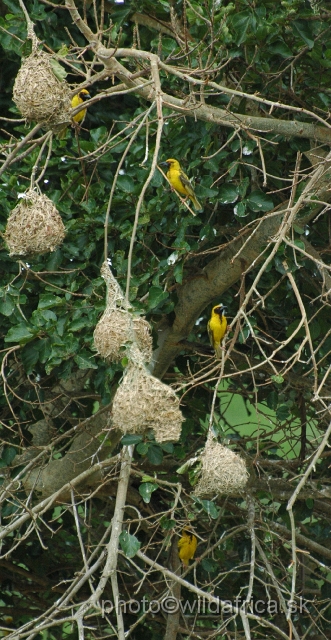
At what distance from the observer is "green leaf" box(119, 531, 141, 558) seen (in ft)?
9.16

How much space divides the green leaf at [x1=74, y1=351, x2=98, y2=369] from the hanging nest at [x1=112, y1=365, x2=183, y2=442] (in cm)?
84

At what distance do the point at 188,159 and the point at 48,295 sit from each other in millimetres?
851

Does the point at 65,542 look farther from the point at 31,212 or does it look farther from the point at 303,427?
the point at 31,212

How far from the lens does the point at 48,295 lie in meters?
3.05

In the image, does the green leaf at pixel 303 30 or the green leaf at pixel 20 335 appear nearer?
the green leaf at pixel 303 30

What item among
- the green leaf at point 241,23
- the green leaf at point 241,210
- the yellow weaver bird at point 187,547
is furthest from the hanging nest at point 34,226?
the yellow weaver bird at point 187,547

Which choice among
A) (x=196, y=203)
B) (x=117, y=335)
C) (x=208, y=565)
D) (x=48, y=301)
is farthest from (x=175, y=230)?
(x=208, y=565)

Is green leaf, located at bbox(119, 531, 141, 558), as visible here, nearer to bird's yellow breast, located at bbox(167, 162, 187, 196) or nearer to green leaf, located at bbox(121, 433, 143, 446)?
green leaf, located at bbox(121, 433, 143, 446)

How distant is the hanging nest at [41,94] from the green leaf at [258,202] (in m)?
0.93

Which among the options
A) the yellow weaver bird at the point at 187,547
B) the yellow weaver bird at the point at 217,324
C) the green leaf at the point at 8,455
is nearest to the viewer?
the green leaf at the point at 8,455

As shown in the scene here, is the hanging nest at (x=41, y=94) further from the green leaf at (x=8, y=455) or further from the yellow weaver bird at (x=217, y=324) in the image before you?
the green leaf at (x=8, y=455)

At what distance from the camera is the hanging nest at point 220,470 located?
2.36 m

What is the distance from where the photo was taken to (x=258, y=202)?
3.10 m

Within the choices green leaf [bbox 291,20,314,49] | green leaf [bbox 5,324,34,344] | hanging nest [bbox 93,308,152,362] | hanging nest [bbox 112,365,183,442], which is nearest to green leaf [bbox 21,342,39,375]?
green leaf [bbox 5,324,34,344]
